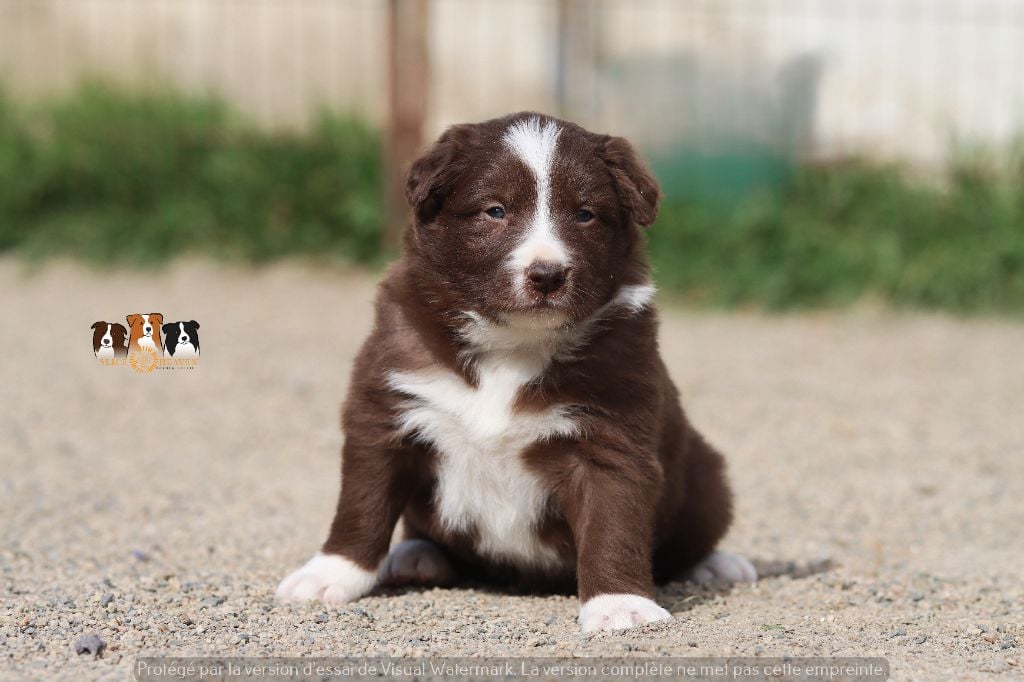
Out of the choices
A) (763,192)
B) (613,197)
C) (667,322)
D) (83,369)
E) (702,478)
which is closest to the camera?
(613,197)

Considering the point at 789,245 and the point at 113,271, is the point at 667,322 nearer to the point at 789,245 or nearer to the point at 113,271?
the point at 789,245

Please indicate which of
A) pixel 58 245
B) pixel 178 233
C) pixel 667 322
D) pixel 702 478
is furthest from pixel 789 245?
pixel 702 478

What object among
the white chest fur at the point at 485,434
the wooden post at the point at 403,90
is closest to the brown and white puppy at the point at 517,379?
the white chest fur at the point at 485,434

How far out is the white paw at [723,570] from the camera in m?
4.59

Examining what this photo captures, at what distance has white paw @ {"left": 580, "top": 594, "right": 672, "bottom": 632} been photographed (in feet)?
12.0

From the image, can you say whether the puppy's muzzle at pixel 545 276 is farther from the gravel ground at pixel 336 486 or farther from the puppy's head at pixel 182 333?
the puppy's head at pixel 182 333

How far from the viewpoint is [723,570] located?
4609 millimetres

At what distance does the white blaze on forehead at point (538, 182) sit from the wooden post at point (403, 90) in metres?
6.55

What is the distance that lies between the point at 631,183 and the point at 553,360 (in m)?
0.57

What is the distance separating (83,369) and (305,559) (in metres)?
4.07

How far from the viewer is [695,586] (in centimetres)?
451

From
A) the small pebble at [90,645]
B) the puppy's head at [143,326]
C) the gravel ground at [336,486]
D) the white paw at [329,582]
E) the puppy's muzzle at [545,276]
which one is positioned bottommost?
the gravel ground at [336,486]

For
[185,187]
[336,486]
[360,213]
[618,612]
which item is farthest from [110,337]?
[185,187]

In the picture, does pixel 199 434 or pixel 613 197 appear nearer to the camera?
pixel 613 197
